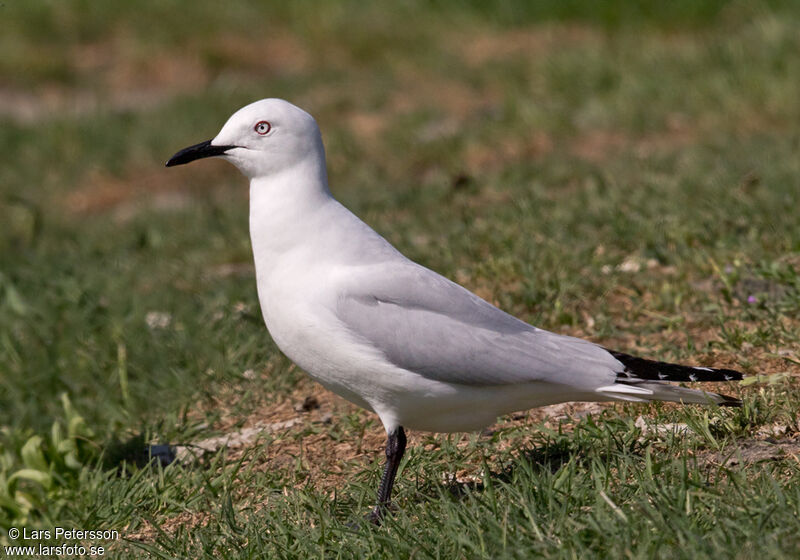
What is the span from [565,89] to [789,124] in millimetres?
2183

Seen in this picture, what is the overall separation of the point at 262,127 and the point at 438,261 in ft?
7.94

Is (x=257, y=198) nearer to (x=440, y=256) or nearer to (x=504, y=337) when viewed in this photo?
(x=504, y=337)

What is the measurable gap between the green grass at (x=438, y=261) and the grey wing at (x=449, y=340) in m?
0.32

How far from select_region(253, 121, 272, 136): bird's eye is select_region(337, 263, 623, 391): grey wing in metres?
0.64

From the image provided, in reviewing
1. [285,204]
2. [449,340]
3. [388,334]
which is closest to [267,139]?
[285,204]

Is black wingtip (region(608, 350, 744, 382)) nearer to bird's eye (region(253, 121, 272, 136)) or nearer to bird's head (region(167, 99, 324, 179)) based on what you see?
bird's head (region(167, 99, 324, 179))

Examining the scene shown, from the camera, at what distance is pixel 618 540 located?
2889 millimetres

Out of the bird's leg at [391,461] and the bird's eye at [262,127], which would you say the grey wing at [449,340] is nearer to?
the bird's leg at [391,461]

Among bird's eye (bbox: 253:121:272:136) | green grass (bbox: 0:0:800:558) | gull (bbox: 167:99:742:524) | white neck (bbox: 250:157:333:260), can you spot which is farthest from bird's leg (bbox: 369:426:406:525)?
bird's eye (bbox: 253:121:272:136)

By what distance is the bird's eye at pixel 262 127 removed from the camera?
147 inches

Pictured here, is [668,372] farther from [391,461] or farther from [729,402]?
[391,461]

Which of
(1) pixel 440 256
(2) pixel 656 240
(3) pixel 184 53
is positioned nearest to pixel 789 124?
(2) pixel 656 240

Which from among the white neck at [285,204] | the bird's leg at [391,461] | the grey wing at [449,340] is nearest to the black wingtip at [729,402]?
the grey wing at [449,340]

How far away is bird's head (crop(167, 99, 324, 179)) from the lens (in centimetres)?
371
